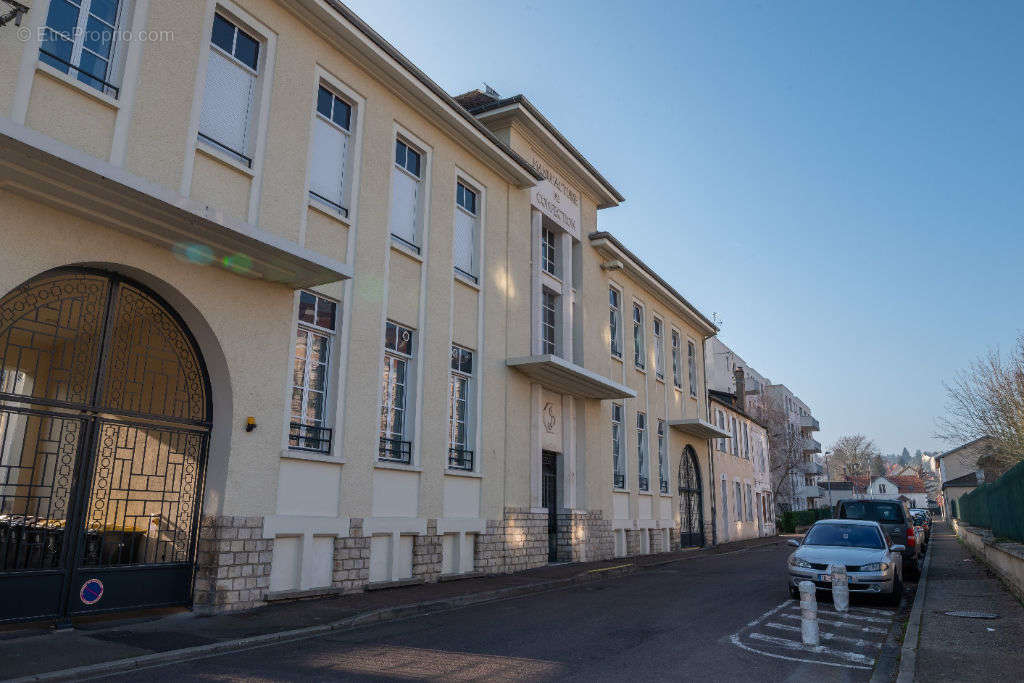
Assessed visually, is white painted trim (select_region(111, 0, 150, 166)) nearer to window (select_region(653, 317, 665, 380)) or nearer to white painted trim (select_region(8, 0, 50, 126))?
white painted trim (select_region(8, 0, 50, 126))

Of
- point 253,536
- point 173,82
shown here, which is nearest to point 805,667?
point 253,536

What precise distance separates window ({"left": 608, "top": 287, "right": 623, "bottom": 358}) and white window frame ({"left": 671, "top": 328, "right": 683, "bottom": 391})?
577 centimetres

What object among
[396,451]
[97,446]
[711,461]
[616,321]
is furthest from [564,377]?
[711,461]

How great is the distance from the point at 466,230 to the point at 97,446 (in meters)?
9.13

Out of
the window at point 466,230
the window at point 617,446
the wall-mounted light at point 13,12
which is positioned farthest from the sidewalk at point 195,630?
the window at point 617,446

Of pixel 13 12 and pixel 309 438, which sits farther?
pixel 309 438

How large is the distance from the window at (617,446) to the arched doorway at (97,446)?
14582mm

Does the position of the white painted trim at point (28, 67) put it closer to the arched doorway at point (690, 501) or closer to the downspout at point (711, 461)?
the arched doorway at point (690, 501)

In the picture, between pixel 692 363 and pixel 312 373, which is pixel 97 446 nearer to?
pixel 312 373

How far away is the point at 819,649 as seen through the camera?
8.18 metres

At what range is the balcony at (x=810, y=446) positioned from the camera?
248 ft

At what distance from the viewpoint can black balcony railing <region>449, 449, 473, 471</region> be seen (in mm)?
14422

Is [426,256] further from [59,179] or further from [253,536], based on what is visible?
[59,179]

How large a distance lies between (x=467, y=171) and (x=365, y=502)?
25.3 feet
